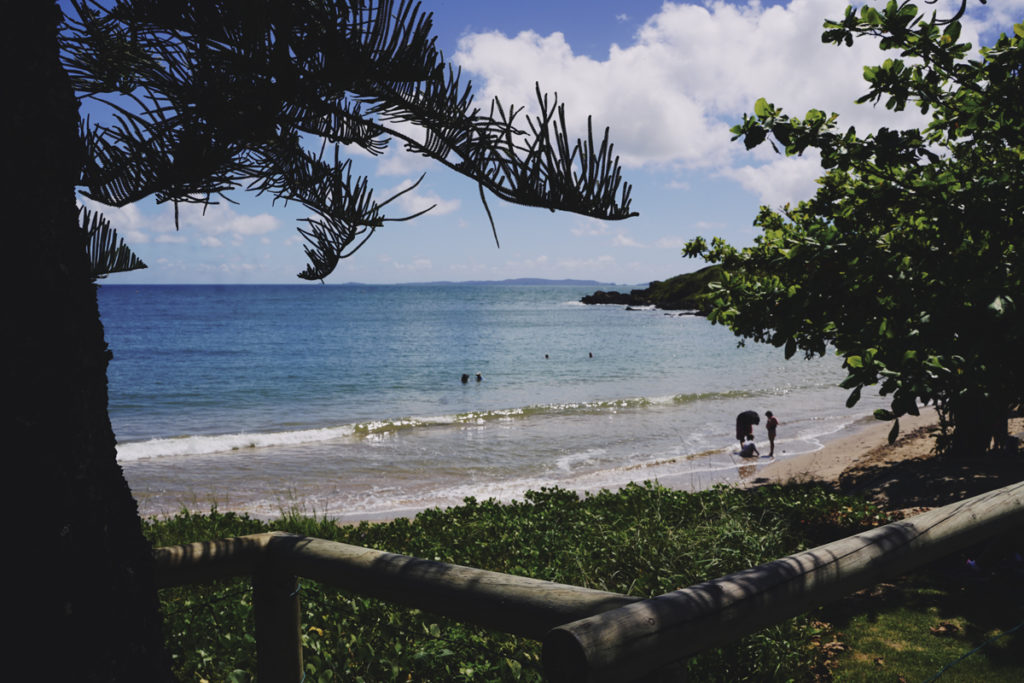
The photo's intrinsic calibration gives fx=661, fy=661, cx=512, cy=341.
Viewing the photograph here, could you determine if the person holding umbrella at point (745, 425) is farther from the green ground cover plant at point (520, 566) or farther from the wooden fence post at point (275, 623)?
the wooden fence post at point (275, 623)

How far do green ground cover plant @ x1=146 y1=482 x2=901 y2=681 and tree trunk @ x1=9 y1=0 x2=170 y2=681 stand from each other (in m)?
1.43

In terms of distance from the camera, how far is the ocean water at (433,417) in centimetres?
1662

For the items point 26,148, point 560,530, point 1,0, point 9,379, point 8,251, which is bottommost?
point 560,530

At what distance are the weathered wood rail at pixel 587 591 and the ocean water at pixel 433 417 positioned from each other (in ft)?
31.1

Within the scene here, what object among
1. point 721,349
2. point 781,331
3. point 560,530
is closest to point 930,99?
point 781,331

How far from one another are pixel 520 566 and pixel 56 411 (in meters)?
4.67

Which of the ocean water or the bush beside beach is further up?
the bush beside beach

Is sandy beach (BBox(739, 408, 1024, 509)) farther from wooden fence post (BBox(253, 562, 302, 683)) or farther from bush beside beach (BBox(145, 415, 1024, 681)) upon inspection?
wooden fence post (BBox(253, 562, 302, 683))

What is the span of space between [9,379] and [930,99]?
7.19 metres

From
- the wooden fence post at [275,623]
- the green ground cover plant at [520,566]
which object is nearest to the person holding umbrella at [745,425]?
the green ground cover plant at [520,566]

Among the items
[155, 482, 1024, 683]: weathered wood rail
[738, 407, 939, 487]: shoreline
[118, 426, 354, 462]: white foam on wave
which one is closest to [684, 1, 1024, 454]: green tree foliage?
[155, 482, 1024, 683]: weathered wood rail

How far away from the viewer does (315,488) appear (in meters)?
16.3

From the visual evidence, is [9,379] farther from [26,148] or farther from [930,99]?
[930,99]

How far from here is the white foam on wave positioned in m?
20.6
